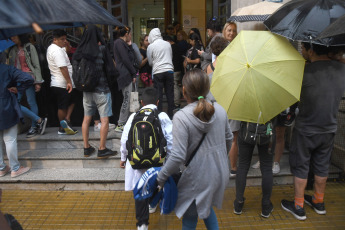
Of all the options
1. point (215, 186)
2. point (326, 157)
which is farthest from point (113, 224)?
point (326, 157)

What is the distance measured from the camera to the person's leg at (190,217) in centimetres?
237

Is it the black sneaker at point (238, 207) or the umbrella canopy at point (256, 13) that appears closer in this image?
the black sneaker at point (238, 207)

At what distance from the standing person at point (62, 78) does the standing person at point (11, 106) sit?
714 mm

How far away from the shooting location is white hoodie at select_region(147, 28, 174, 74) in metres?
5.49

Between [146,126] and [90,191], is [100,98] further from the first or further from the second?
[146,126]

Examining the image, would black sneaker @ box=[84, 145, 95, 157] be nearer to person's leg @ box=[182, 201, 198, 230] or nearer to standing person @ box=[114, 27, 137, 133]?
standing person @ box=[114, 27, 137, 133]

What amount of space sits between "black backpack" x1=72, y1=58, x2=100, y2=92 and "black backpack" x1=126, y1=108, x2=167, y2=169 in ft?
5.67

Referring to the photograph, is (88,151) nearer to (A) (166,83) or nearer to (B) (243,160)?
(A) (166,83)

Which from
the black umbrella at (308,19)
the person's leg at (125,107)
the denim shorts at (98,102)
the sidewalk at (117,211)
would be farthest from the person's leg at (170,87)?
the black umbrella at (308,19)

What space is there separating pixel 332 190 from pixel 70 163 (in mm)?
3963

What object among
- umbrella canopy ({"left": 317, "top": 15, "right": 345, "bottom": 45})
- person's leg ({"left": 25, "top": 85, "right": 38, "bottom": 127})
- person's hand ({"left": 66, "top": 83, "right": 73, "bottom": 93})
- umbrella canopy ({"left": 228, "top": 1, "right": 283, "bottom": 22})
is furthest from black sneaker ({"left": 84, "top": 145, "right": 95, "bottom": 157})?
umbrella canopy ({"left": 317, "top": 15, "right": 345, "bottom": 45})

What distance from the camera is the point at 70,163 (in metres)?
4.71

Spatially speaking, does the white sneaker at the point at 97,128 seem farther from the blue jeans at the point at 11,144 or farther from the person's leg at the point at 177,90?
the person's leg at the point at 177,90

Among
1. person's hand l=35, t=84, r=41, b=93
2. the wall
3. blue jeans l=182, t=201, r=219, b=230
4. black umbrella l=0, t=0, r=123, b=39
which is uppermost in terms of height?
the wall
